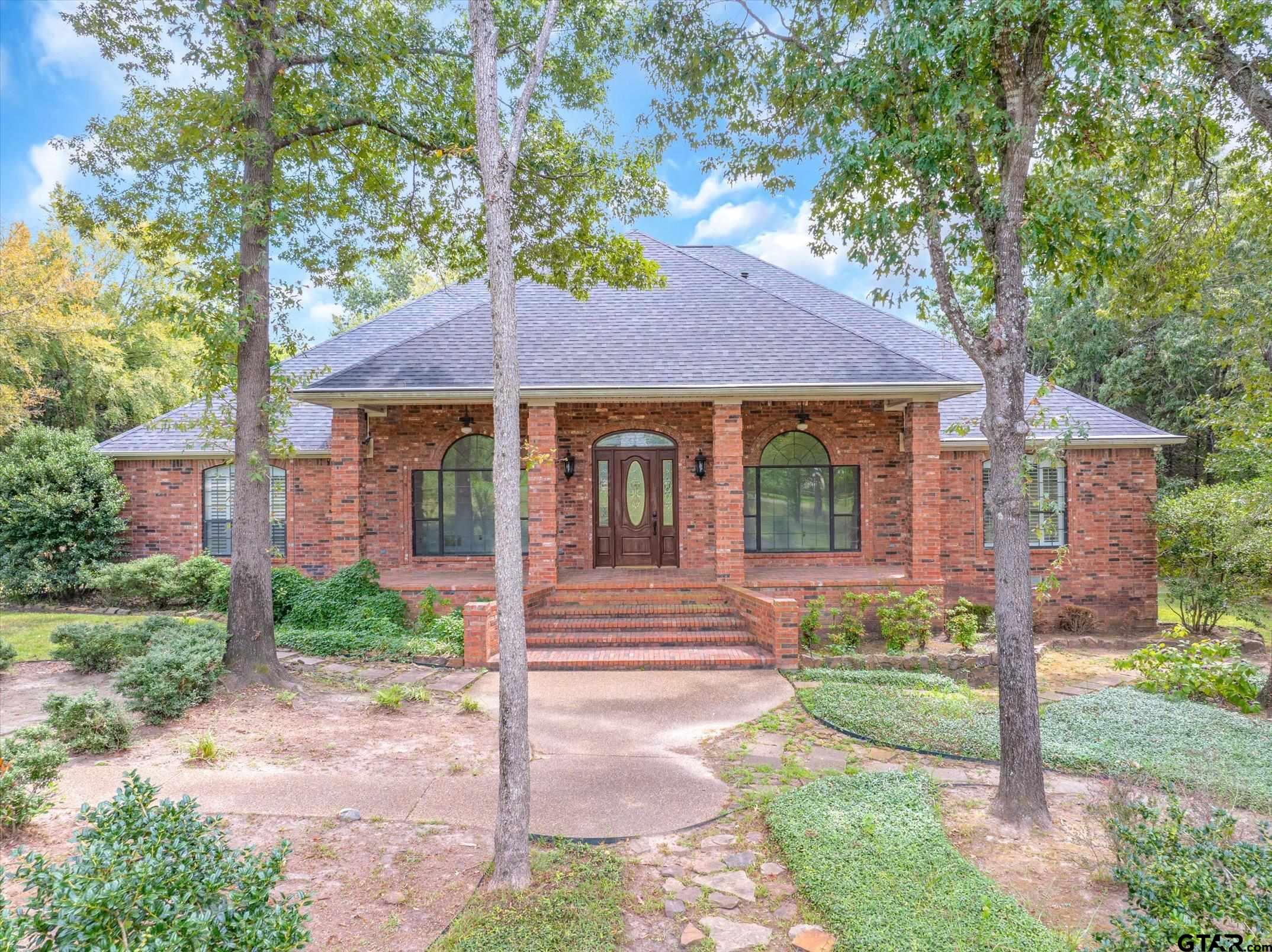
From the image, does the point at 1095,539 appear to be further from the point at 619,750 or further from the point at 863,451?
the point at 619,750

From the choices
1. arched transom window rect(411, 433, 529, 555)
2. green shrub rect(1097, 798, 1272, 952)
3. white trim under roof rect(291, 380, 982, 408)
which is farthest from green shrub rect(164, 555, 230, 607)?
green shrub rect(1097, 798, 1272, 952)

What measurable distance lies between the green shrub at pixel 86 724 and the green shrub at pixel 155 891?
3.74m

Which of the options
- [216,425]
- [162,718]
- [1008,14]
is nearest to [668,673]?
[162,718]

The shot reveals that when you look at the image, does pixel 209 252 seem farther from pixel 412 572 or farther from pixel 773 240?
pixel 773 240

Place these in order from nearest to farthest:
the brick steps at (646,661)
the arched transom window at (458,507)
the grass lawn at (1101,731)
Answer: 1. the grass lawn at (1101,731)
2. the brick steps at (646,661)
3. the arched transom window at (458,507)

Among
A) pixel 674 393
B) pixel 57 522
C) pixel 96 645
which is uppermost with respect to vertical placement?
pixel 674 393

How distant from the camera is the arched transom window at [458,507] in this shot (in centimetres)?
1195

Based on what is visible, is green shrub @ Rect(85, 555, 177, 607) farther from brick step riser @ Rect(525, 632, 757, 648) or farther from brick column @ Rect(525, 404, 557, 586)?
brick step riser @ Rect(525, 632, 757, 648)

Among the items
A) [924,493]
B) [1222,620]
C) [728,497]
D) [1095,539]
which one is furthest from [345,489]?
[1222,620]

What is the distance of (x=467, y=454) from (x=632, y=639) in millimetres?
5020

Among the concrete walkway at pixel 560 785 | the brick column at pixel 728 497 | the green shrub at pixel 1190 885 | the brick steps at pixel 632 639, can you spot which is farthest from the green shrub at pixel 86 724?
the brick column at pixel 728 497

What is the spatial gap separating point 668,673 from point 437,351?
6.58 m

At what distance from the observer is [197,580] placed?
1178 centimetres

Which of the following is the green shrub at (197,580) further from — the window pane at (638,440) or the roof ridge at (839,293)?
the roof ridge at (839,293)
